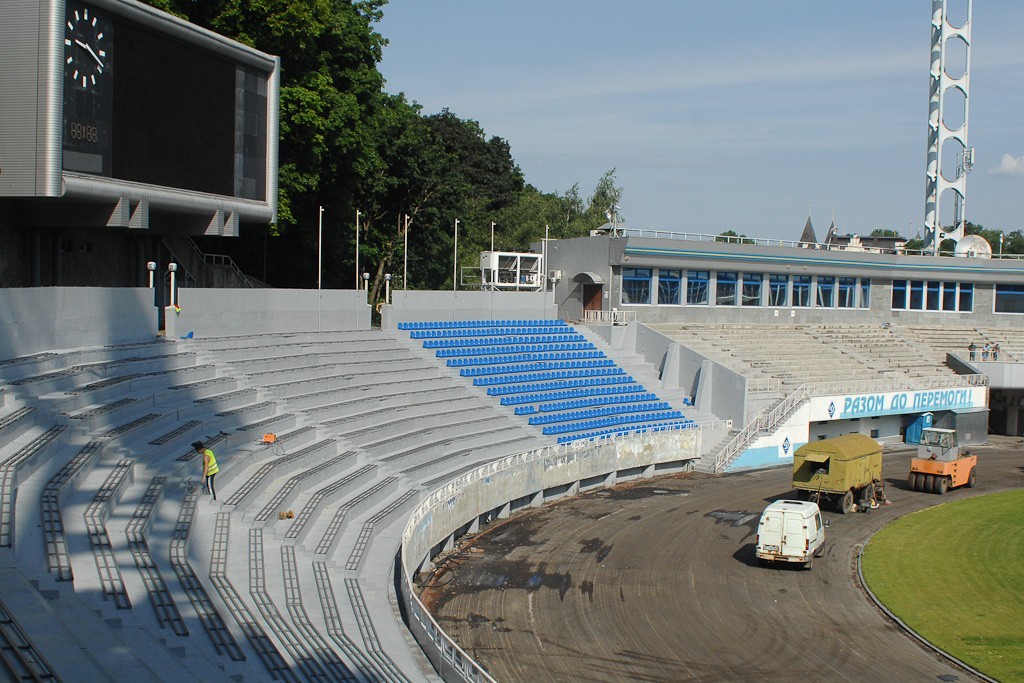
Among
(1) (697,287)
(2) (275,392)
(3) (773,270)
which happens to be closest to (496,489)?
(2) (275,392)

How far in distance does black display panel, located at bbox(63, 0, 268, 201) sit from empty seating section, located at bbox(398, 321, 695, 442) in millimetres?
10303

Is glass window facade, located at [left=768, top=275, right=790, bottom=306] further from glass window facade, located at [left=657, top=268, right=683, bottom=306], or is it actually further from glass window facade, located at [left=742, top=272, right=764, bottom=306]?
glass window facade, located at [left=657, top=268, right=683, bottom=306]

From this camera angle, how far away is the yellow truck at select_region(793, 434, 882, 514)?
98.4ft

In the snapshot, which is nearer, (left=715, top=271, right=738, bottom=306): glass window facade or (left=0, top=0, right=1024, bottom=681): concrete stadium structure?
(left=0, top=0, right=1024, bottom=681): concrete stadium structure

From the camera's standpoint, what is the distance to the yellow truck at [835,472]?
30.0 m

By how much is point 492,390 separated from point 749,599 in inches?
598

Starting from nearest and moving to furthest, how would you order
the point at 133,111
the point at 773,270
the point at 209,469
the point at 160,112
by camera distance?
the point at 209,469 < the point at 133,111 < the point at 160,112 < the point at 773,270

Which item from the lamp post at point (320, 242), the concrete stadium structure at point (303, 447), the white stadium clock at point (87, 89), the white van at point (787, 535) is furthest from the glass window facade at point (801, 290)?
the white stadium clock at point (87, 89)

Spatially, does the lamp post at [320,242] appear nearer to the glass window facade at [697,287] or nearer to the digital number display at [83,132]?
the digital number display at [83,132]

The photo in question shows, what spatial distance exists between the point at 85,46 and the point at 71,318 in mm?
6824

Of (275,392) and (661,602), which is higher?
(275,392)

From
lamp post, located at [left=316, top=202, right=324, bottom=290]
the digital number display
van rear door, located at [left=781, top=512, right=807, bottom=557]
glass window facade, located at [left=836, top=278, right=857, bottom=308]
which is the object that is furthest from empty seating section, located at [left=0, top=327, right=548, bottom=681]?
glass window facade, located at [left=836, top=278, right=857, bottom=308]

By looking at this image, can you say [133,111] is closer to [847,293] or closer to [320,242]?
[320,242]

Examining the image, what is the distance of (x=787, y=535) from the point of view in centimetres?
2414
